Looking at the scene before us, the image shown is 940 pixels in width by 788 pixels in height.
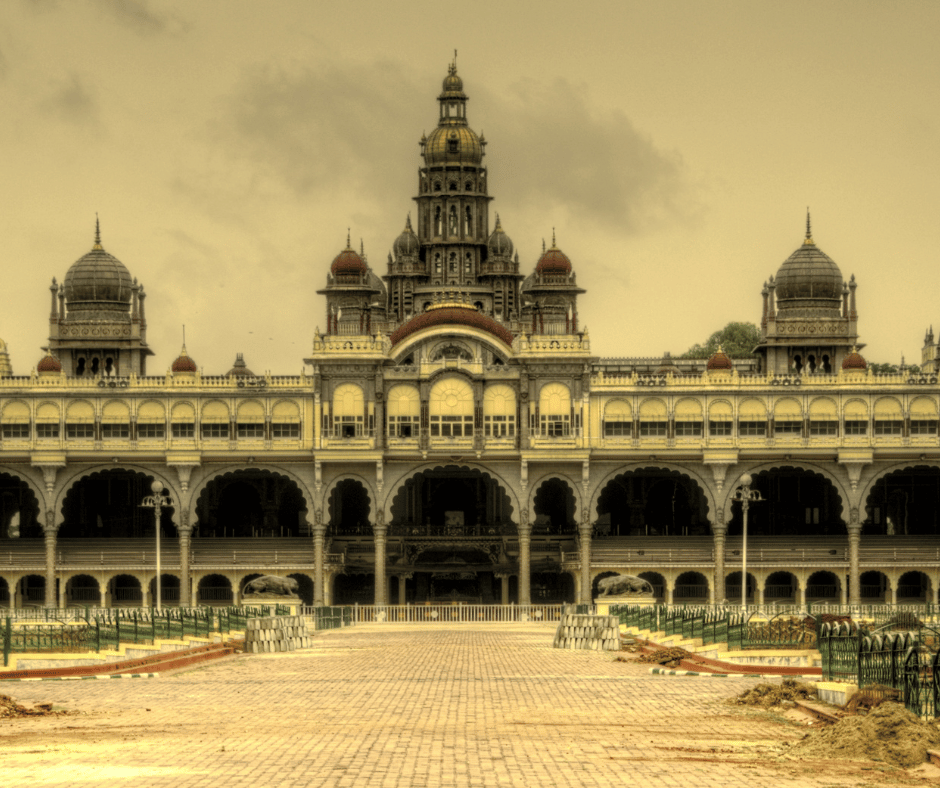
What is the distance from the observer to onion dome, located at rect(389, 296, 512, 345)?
300 ft

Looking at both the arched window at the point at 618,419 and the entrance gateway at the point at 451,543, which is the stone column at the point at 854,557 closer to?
the arched window at the point at 618,419

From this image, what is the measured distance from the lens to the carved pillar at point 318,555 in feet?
286

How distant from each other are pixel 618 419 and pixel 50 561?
30656 millimetres

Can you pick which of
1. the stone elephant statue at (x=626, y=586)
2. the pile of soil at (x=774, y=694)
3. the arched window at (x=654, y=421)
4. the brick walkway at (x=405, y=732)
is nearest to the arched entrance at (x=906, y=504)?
the arched window at (x=654, y=421)

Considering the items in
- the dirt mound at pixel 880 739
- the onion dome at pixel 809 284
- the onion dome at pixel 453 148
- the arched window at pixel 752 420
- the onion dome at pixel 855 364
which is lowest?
the dirt mound at pixel 880 739

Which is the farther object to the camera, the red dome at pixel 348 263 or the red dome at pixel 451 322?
the red dome at pixel 348 263

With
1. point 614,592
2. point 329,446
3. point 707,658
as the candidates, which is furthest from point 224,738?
point 329,446

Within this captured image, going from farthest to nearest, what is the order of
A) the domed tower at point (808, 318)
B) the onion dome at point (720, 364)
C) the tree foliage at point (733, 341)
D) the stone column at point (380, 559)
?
the tree foliage at point (733, 341), the domed tower at point (808, 318), the onion dome at point (720, 364), the stone column at point (380, 559)

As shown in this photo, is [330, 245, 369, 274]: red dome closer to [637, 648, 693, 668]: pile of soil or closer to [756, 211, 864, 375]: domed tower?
[756, 211, 864, 375]: domed tower

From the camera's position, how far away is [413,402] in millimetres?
89312

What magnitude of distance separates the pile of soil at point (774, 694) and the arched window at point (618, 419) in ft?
194

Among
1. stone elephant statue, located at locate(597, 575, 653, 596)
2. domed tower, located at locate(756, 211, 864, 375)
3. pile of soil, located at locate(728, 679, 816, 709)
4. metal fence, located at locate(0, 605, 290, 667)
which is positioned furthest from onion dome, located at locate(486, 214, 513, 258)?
pile of soil, located at locate(728, 679, 816, 709)

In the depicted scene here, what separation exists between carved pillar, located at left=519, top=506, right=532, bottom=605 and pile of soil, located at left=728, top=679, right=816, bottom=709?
56371 mm

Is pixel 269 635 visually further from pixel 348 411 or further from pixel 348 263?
pixel 348 263
